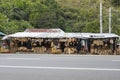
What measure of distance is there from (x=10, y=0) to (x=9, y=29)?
17.5m

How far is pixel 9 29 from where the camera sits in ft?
166

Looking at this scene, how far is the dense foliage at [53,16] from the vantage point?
58.4 meters

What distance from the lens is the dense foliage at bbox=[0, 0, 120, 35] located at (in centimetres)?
5844

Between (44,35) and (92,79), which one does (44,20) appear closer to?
(44,35)

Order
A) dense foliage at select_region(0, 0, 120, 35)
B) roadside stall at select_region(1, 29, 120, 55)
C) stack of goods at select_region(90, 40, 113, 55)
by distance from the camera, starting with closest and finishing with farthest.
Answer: stack of goods at select_region(90, 40, 113, 55), roadside stall at select_region(1, 29, 120, 55), dense foliage at select_region(0, 0, 120, 35)

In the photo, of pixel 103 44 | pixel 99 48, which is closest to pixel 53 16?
pixel 103 44

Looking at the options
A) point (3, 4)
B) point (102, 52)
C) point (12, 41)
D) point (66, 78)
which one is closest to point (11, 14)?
point (3, 4)

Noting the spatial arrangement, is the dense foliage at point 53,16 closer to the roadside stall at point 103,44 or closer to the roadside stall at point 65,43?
the roadside stall at point 65,43

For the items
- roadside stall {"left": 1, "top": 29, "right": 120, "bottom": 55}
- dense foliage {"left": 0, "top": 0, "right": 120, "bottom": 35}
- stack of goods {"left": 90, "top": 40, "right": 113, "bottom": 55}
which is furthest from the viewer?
dense foliage {"left": 0, "top": 0, "right": 120, "bottom": 35}

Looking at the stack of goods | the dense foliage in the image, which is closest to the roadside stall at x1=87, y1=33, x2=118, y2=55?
the stack of goods

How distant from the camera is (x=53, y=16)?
59.7 metres

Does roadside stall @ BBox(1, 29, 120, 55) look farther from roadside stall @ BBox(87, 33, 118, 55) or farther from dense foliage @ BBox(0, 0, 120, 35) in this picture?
dense foliage @ BBox(0, 0, 120, 35)

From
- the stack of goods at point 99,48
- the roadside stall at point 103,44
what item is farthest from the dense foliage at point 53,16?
the stack of goods at point 99,48

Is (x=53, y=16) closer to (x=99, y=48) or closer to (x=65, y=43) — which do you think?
(x=65, y=43)
